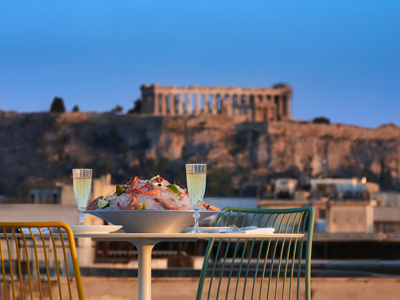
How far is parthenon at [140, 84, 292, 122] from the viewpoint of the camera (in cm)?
7825

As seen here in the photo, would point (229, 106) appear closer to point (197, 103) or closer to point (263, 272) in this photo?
point (197, 103)

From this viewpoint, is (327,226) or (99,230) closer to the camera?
(99,230)

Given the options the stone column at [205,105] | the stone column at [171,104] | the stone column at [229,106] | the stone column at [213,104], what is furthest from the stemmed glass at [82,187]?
the stone column at [213,104]

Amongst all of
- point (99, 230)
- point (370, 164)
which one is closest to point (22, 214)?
point (99, 230)

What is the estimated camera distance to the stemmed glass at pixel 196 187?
1.90 meters

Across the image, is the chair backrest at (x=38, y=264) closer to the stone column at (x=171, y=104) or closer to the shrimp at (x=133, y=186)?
the shrimp at (x=133, y=186)

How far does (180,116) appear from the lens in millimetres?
73938

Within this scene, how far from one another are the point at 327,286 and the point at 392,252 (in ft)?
78.0

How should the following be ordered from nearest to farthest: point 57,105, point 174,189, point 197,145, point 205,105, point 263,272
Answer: point 174,189, point 263,272, point 197,145, point 57,105, point 205,105

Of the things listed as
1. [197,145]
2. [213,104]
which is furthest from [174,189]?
[213,104]

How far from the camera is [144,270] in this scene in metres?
2.08

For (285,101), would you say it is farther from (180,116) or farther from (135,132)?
(135,132)

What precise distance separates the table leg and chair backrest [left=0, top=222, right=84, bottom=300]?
0.22 meters

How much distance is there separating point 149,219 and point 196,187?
0.60 ft
